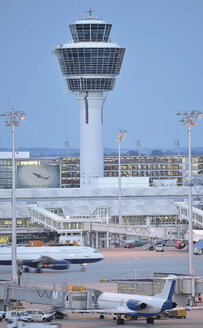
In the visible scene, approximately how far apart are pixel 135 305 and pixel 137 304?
0.69ft

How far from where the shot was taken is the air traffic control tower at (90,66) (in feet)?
615

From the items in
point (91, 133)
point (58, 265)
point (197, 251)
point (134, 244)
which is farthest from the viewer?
point (91, 133)

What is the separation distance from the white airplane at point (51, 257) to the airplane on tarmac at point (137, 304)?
32.8 metres

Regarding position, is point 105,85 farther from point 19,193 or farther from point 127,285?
point 127,285

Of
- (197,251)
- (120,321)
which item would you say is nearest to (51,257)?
(197,251)

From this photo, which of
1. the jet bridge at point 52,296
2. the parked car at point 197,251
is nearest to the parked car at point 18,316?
the jet bridge at point 52,296

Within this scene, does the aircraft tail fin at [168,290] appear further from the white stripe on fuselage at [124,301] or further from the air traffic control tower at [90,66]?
the air traffic control tower at [90,66]

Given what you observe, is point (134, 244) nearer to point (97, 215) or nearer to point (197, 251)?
point (97, 215)

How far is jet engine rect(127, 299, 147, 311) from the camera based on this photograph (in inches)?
2272

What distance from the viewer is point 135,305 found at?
190 ft

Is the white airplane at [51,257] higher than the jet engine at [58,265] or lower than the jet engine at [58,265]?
higher

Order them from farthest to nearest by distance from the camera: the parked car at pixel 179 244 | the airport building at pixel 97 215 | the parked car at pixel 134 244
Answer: the airport building at pixel 97 215
the parked car at pixel 134 244
the parked car at pixel 179 244

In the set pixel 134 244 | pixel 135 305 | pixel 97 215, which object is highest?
pixel 97 215

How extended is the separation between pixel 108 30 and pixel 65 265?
103 metres
